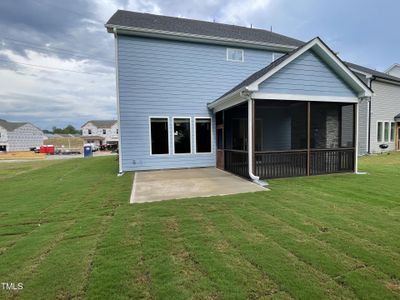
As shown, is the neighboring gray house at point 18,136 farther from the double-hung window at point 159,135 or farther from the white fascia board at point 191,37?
the double-hung window at point 159,135

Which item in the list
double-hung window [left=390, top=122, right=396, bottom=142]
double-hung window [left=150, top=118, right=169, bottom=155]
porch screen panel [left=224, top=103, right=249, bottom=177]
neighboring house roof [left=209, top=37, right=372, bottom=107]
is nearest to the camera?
neighboring house roof [left=209, top=37, right=372, bottom=107]

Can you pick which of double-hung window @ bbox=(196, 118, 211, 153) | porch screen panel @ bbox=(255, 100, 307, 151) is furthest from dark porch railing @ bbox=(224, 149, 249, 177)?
porch screen panel @ bbox=(255, 100, 307, 151)

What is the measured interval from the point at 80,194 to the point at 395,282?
715 centimetres

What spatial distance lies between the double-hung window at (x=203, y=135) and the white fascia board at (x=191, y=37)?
3.91 m

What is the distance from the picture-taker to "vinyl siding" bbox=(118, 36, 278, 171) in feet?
34.6

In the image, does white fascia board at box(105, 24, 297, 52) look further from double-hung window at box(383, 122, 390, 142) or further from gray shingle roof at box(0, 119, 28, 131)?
gray shingle roof at box(0, 119, 28, 131)

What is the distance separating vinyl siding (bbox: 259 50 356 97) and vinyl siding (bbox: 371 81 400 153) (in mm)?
10746

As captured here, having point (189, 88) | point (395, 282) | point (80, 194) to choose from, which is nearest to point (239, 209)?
point (395, 282)

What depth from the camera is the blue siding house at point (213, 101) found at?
8789 millimetres

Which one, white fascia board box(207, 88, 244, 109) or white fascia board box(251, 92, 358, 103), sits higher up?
white fascia board box(207, 88, 244, 109)

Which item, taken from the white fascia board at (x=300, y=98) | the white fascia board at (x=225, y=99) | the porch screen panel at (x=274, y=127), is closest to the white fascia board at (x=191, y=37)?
the white fascia board at (x=225, y=99)

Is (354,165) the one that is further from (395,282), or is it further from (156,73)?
(156,73)

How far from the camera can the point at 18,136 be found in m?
57.8

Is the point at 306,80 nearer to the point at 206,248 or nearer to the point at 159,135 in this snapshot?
the point at 159,135
